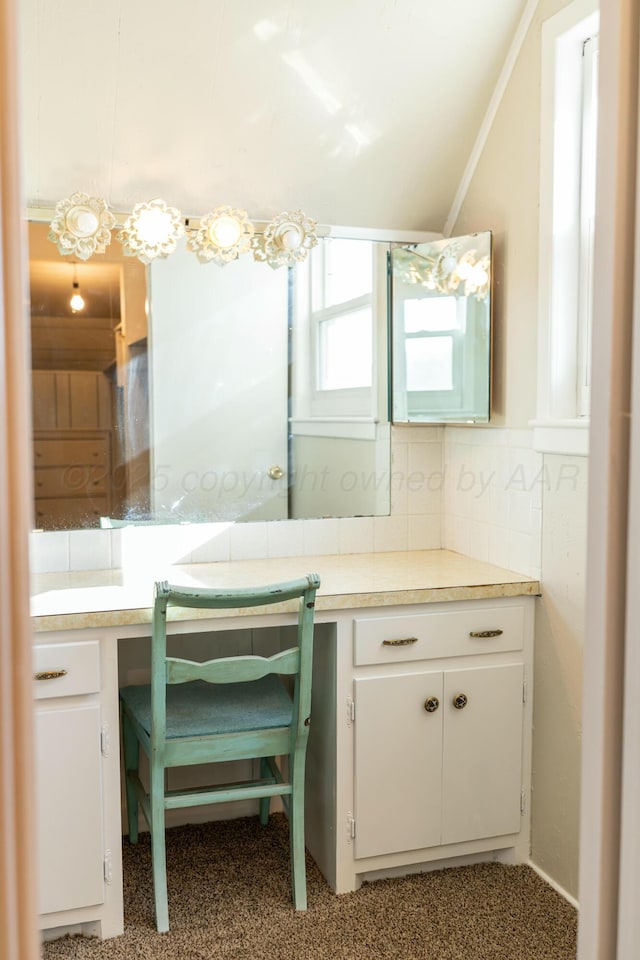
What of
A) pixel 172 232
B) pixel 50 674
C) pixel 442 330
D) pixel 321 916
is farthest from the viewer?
pixel 442 330

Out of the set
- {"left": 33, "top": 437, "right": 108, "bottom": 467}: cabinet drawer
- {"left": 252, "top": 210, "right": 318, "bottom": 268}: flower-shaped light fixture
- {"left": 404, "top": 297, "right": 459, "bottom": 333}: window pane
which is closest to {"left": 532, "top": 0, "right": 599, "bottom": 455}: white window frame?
{"left": 404, "top": 297, "right": 459, "bottom": 333}: window pane

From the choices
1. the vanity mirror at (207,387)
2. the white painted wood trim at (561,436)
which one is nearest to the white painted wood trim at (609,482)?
the white painted wood trim at (561,436)

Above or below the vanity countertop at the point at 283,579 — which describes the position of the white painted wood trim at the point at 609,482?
above

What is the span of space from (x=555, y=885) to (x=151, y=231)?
217 cm

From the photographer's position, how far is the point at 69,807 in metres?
2.15

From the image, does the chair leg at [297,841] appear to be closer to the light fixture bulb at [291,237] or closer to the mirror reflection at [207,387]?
the mirror reflection at [207,387]

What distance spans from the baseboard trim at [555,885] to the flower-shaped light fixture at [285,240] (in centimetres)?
194

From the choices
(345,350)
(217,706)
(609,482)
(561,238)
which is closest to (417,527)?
(345,350)

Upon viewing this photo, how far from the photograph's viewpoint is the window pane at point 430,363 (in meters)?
2.75

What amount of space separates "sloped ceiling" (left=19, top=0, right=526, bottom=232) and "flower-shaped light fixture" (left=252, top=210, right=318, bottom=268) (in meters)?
0.05

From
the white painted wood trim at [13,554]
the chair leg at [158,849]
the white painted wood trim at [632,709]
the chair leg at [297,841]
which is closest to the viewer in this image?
the white painted wood trim at [13,554]

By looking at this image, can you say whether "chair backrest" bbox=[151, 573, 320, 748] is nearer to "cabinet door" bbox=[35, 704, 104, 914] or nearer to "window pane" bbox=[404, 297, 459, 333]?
"cabinet door" bbox=[35, 704, 104, 914]

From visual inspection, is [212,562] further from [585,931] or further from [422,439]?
[585,931]

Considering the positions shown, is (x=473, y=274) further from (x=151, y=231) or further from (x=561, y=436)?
(x=151, y=231)
